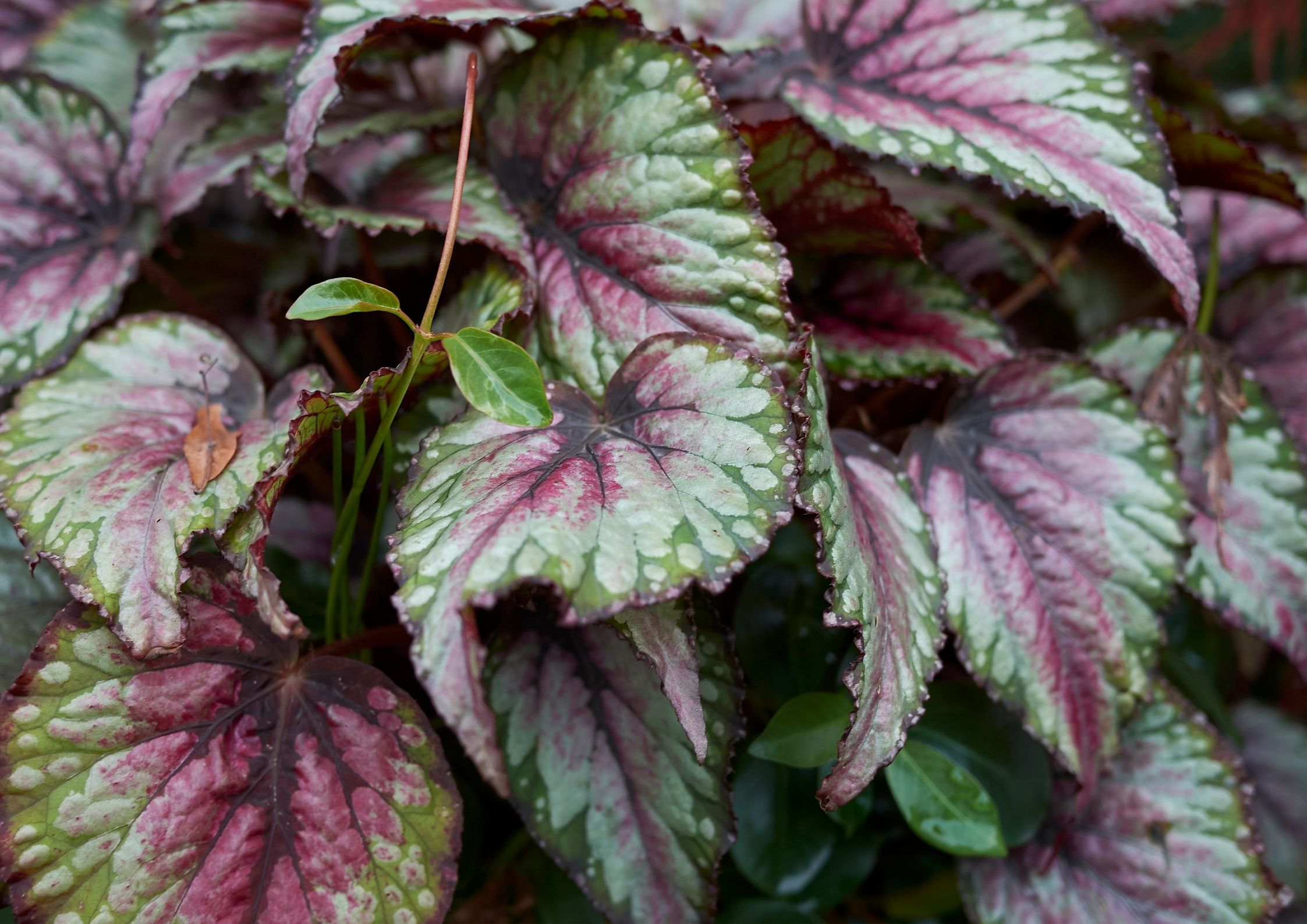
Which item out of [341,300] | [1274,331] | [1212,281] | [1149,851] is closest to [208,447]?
[341,300]

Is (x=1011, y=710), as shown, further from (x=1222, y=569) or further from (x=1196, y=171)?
(x=1196, y=171)

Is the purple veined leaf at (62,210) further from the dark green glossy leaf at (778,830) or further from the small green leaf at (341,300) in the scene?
the dark green glossy leaf at (778,830)

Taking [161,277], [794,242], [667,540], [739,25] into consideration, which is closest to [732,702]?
[667,540]

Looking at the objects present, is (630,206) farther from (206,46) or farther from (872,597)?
(206,46)

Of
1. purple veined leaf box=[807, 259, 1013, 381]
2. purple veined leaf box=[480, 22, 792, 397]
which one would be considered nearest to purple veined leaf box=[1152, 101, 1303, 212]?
purple veined leaf box=[807, 259, 1013, 381]

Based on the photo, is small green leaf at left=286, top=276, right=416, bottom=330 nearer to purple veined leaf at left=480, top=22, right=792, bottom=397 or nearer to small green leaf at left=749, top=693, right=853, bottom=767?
purple veined leaf at left=480, top=22, right=792, bottom=397

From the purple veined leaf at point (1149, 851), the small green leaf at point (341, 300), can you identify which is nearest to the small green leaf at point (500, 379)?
the small green leaf at point (341, 300)
